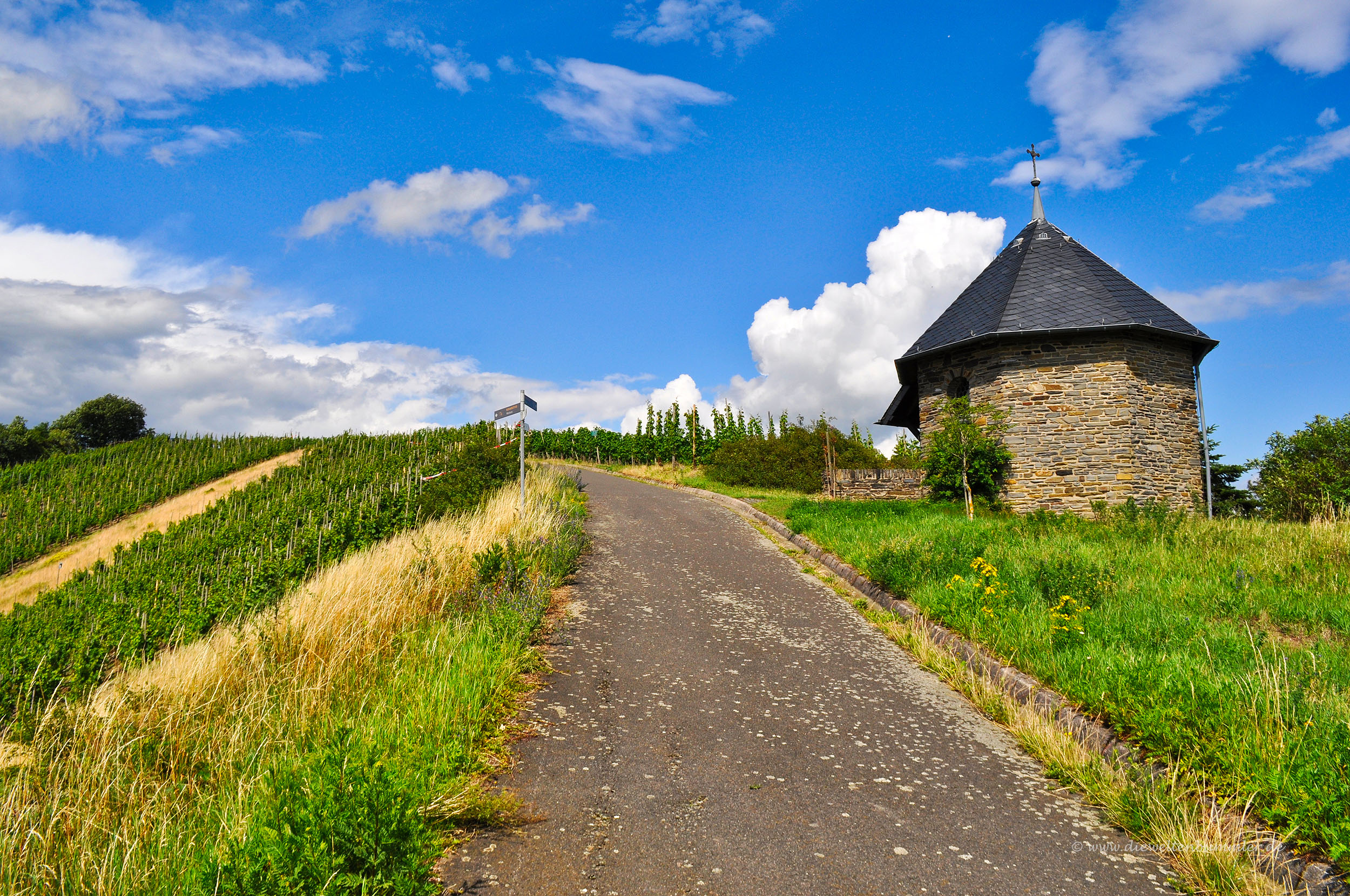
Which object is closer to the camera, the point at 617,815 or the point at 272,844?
the point at 272,844

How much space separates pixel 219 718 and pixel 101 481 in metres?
28.1

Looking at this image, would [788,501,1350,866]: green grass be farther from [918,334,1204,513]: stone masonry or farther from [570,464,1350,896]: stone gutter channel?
[918,334,1204,513]: stone masonry

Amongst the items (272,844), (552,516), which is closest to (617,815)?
(272,844)

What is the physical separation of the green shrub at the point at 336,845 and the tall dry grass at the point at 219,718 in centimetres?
27

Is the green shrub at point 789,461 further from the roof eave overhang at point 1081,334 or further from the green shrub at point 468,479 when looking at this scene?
the green shrub at point 468,479

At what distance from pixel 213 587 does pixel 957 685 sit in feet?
40.4

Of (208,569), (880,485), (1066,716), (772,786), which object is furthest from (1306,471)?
(208,569)

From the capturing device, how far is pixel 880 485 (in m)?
20.4

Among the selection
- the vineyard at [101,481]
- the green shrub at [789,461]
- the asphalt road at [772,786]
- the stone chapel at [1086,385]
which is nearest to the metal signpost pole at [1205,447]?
the stone chapel at [1086,385]

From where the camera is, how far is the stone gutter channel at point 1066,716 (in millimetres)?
2848

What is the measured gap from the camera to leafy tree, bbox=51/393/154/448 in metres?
52.8

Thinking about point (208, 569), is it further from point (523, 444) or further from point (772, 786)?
point (772, 786)

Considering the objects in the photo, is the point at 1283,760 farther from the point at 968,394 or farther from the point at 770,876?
the point at 968,394

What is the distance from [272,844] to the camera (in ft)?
8.05
